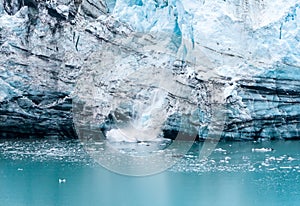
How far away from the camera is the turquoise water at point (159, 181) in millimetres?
6402

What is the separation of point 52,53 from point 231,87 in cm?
302

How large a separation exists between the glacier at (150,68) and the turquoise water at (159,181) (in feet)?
3.78

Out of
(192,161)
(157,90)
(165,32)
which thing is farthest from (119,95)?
(192,161)

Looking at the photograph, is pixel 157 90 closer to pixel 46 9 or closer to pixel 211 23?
pixel 211 23

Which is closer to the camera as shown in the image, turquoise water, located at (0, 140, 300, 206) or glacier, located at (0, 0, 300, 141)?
turquoise water, located at (0, 140, 300, 206)

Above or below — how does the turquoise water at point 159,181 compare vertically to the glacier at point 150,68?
below

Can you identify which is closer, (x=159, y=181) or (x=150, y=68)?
(x=159, y=181)

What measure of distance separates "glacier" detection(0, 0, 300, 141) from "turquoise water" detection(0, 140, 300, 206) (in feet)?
3.78

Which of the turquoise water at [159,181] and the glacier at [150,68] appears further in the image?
the glacier at [150,68]

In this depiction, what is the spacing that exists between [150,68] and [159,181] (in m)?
3.54

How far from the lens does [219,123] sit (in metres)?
10.0

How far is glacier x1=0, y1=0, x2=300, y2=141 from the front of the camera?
398 inches

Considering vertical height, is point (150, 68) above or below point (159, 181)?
above

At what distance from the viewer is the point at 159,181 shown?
7211 millimetres
